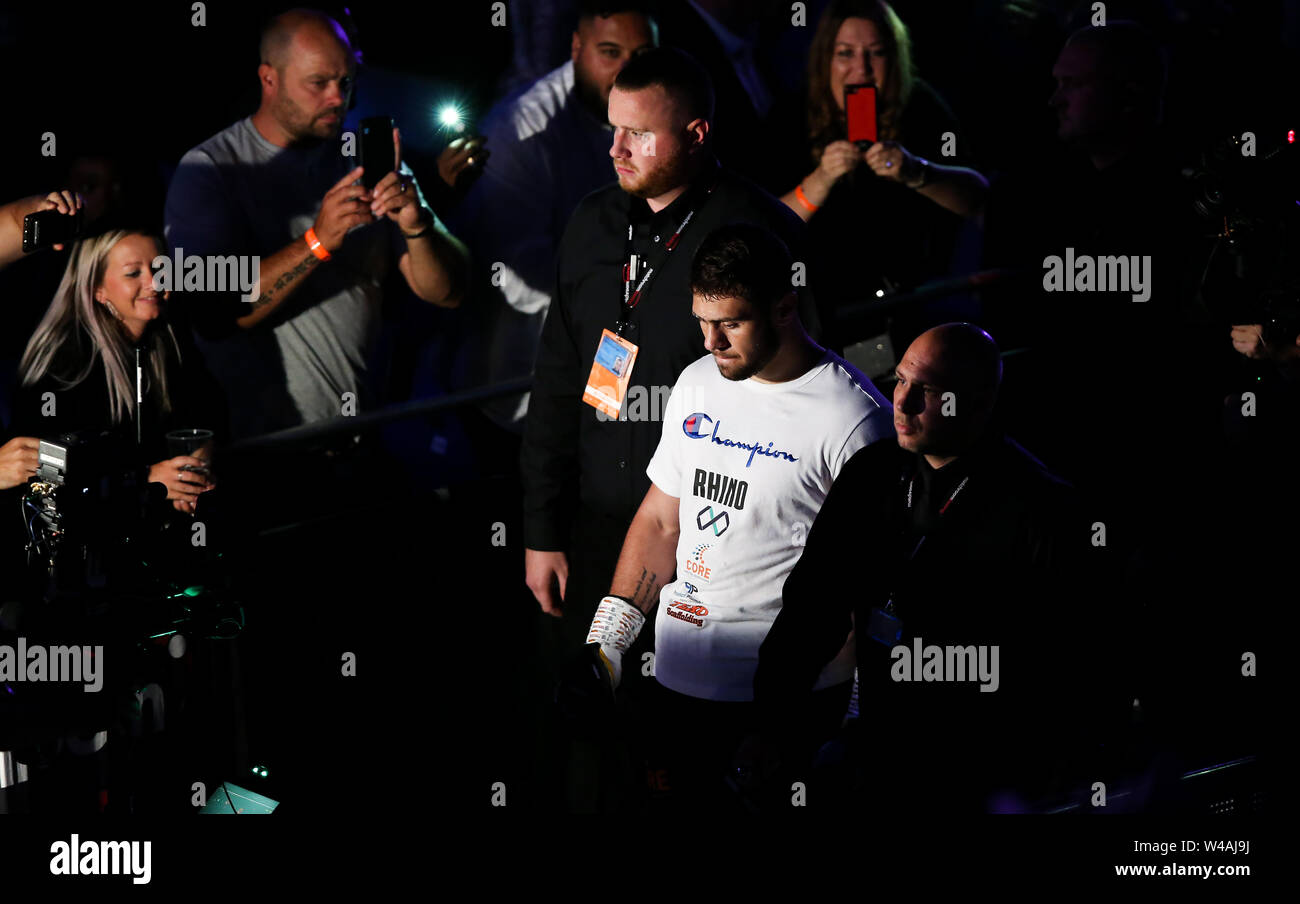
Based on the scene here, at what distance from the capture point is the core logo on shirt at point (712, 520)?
10.5 ft

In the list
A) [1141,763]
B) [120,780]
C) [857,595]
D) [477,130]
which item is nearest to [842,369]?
[857,595]

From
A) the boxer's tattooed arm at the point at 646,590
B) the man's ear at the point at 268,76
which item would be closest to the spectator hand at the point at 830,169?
the man's ear at the point at 268,76

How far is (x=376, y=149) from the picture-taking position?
13.9ft

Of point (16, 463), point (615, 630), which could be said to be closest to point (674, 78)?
point (615, 630)

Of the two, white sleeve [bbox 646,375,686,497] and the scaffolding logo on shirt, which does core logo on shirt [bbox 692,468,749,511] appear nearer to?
white sleeve [bbox 646,375,686,497]

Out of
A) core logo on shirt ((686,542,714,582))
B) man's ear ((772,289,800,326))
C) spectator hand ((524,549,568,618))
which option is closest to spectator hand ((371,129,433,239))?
spectator hand ((524,549,568,618))

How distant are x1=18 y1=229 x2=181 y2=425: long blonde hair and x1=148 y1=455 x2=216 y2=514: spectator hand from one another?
0.29m

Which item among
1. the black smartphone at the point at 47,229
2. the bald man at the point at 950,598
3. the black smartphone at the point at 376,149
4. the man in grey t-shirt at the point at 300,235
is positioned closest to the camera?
the bald man at the point at 950,598

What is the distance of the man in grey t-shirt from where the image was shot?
4.34 m

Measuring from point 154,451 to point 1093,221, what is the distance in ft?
9.41

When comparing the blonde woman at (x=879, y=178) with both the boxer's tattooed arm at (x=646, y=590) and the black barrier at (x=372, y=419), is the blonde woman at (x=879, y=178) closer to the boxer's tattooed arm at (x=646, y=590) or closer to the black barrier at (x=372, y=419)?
the black barrier at (x=372, y=419)

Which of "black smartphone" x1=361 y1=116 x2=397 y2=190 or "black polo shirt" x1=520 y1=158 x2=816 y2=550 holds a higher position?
"black smartphone" x1=361 y1=116 x2=397 y2=190

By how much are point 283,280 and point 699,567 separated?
1.85 m

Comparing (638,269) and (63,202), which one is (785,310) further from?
(63,202)
